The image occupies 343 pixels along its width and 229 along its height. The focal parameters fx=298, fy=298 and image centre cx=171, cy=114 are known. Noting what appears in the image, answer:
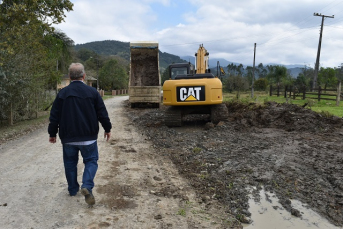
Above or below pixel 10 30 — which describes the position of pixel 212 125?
below

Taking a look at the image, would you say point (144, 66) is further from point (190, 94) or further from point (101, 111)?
point (101, 111)

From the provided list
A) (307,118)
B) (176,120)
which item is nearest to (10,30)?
(176,120)

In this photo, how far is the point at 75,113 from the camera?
12.0 feet

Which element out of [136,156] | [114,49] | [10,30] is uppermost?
[114,49]

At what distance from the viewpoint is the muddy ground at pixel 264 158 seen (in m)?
4.04

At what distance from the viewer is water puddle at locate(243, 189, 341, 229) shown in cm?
342

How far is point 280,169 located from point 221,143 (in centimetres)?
216

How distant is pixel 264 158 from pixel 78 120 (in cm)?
356

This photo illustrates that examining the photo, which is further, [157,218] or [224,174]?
[224,174]

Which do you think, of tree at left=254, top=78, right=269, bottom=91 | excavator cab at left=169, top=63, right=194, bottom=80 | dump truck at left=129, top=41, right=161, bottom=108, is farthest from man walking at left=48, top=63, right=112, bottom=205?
tree at left=254, top=78, right=269, bottom=91

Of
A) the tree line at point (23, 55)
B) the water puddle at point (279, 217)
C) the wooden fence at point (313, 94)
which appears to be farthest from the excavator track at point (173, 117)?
the wooden fence at point (313, 94)

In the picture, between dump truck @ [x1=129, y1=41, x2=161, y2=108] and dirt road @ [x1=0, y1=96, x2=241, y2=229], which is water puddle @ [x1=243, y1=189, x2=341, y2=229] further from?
dump truck @ [x1=129, y1=41, x2=161, y2=108]

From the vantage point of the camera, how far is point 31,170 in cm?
516

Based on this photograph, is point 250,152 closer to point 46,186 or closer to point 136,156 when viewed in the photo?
point 136,156
